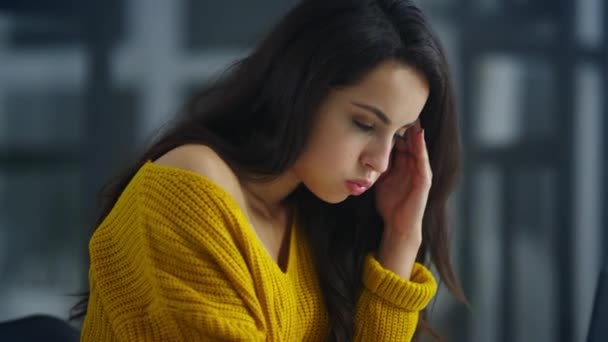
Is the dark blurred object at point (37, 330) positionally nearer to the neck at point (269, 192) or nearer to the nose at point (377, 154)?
the neck at point (269, 192)

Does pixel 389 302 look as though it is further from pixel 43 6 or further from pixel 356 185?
pixel 43 6

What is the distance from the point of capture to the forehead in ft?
3.89

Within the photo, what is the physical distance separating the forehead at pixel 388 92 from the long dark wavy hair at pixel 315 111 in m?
0.01

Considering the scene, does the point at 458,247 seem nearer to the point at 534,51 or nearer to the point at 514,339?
the point at 514,339

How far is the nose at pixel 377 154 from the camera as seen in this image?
3.98 ft

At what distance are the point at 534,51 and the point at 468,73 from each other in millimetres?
238

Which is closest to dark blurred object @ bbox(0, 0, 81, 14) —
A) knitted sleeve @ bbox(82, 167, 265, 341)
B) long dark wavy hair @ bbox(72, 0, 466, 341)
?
long dark wavy hair @ bbox(72, 0, 466, 341)

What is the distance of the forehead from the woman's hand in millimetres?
184

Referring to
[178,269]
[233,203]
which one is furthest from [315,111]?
[178,269]

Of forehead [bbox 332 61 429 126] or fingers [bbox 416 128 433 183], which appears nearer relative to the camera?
forehead [bbox 332 61 429 126]

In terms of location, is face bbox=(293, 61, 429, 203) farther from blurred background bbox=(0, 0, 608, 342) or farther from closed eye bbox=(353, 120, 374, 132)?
blurred background bbox=(0, 0, 608, 342)

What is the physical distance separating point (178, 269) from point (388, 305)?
44cm

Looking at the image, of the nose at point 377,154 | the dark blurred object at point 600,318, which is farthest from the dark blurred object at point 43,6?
the dark blurred object at point 600,318

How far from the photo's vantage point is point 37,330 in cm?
133
